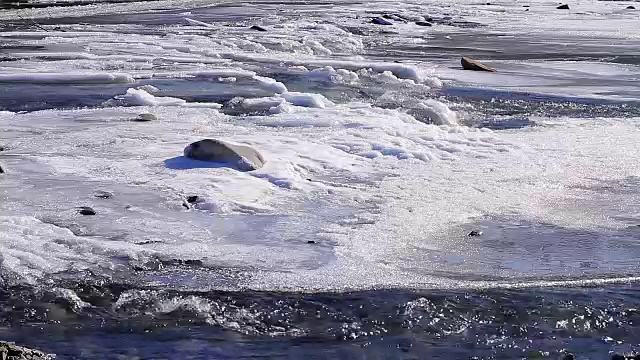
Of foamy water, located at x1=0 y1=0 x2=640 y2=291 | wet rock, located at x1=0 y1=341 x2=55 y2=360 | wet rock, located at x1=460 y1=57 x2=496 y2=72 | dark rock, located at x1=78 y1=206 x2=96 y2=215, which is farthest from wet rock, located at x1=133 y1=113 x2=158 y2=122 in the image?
wet rock, located at x1=460 y1=57 x2=496 y2=72

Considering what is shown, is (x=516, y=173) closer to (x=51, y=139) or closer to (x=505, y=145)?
(x=505, y=145)

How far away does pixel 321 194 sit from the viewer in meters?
7.35

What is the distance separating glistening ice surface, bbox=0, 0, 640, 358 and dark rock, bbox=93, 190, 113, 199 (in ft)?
0.18

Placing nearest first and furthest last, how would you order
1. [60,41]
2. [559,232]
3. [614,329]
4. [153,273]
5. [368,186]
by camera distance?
1. [614,329]
2. [153,273]
3. [559,232]
4. [368,186]
5. [60,41]

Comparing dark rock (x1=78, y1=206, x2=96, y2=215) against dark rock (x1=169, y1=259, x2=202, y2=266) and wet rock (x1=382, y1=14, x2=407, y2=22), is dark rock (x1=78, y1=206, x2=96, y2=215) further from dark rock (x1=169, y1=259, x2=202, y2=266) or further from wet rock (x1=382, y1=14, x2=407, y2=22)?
wet rock (x1=382, y1=14, x2=407, y2=22)

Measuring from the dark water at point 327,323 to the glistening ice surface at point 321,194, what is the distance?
0.07 ft

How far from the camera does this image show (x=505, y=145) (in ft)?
31.1

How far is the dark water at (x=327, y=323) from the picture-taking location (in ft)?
14.9

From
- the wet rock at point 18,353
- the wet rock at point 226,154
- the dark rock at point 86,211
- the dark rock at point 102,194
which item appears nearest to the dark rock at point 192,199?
the dark rock at point 102,194

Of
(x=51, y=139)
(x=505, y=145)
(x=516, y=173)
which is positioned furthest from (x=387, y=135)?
(x=51, y=139)

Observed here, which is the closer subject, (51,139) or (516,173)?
(516,173)

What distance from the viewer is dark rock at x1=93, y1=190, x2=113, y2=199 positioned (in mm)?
7002

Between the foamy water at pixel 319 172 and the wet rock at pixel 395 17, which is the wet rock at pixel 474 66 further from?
the wet rock at pixel 395 17

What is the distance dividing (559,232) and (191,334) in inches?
120
